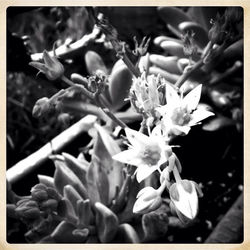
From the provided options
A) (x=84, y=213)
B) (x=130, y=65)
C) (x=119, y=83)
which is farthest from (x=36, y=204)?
(x=119, y=83)

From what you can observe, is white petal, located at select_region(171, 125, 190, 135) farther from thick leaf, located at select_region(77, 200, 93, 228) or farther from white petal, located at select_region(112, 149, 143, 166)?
thick leaf, located at select_region(77, 200, 93, 228)

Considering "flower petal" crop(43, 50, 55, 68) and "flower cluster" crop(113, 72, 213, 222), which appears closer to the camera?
"flower cluster" crop(113, 72, 213, 222)

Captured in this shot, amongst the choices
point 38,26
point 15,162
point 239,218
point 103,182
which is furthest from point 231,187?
point 38,26

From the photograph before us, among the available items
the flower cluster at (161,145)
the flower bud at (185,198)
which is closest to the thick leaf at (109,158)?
the flower cluster at (161,145)

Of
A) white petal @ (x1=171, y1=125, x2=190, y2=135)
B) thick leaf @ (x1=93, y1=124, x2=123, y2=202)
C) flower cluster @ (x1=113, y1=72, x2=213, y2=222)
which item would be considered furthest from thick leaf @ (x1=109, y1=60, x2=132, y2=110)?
white petal @ (x1=171, y1=125, x2=190, y2=135)

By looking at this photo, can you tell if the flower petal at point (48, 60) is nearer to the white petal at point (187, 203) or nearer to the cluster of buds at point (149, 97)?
the cluster of buds at point (149, 97)

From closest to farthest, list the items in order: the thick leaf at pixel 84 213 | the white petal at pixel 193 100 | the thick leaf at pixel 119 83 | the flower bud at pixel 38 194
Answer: the white petal at pixel 193 100 → the flower bud at pixel 38 194 → the thick leaf at pixel 84 213 → the thick leaf at pixel 119 83

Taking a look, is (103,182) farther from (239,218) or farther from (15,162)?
(15,162)
